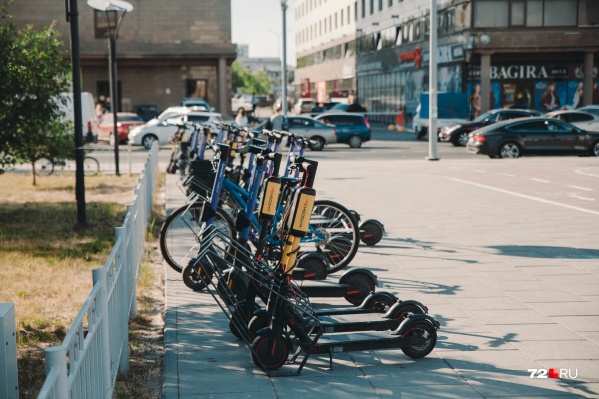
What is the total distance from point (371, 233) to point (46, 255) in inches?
168

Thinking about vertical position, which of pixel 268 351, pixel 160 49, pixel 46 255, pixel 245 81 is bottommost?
pixel 46 255

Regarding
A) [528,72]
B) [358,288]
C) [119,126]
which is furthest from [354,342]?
[528,72]

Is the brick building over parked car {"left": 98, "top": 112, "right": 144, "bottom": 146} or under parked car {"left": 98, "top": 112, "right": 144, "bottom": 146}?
over

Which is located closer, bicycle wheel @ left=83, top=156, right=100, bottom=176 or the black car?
bicycle wheel @ left=83, top=156, right=100, bottom=176

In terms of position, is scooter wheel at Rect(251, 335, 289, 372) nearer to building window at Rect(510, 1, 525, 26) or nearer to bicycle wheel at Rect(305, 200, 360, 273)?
bicycle wheel at Rect(305, 200, 360, 273)

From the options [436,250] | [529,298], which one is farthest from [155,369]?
[436,250]

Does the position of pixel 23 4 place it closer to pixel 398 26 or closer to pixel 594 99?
pixel 398 26

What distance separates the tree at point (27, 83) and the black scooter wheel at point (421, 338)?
8338 millimetres

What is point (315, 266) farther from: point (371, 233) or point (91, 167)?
→ point (91, 167)

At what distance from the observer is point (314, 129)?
3456 cm

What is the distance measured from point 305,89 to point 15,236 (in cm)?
8196

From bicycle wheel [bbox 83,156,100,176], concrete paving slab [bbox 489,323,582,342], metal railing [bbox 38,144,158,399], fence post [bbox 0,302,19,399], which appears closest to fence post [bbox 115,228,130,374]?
metal railing [bbox 38,144,158,399]

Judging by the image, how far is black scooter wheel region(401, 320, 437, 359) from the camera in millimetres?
6211

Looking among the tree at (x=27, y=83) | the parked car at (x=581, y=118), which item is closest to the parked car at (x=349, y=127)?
the parked car at (x=581, y=118)
